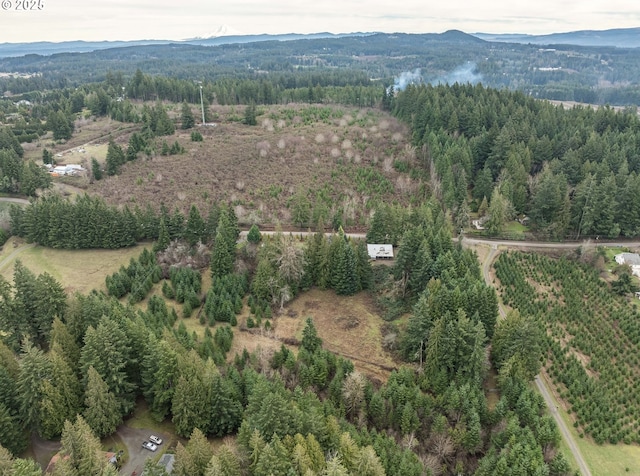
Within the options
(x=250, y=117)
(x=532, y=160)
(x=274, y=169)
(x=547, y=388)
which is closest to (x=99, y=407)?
(x=547, y=388)

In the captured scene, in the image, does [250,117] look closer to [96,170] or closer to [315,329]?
[96,170]

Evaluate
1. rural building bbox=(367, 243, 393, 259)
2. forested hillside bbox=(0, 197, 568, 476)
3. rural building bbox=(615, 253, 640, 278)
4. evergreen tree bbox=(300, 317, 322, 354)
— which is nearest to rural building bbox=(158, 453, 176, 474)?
forested hillside bbox=(0, 197, 568, 476)

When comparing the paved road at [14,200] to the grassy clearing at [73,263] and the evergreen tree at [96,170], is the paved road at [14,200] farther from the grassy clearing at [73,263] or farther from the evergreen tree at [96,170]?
the grassy clearing at [73,263]

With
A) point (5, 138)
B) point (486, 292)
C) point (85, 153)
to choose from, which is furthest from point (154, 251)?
point (5, 138)

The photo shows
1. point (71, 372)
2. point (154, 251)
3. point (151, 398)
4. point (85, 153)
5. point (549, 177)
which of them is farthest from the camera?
point (85, 153)

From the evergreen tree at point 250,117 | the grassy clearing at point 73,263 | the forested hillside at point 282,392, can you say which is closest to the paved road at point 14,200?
the grassy clearing at point 73,263

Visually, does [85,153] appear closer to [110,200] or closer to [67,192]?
[67,192]
